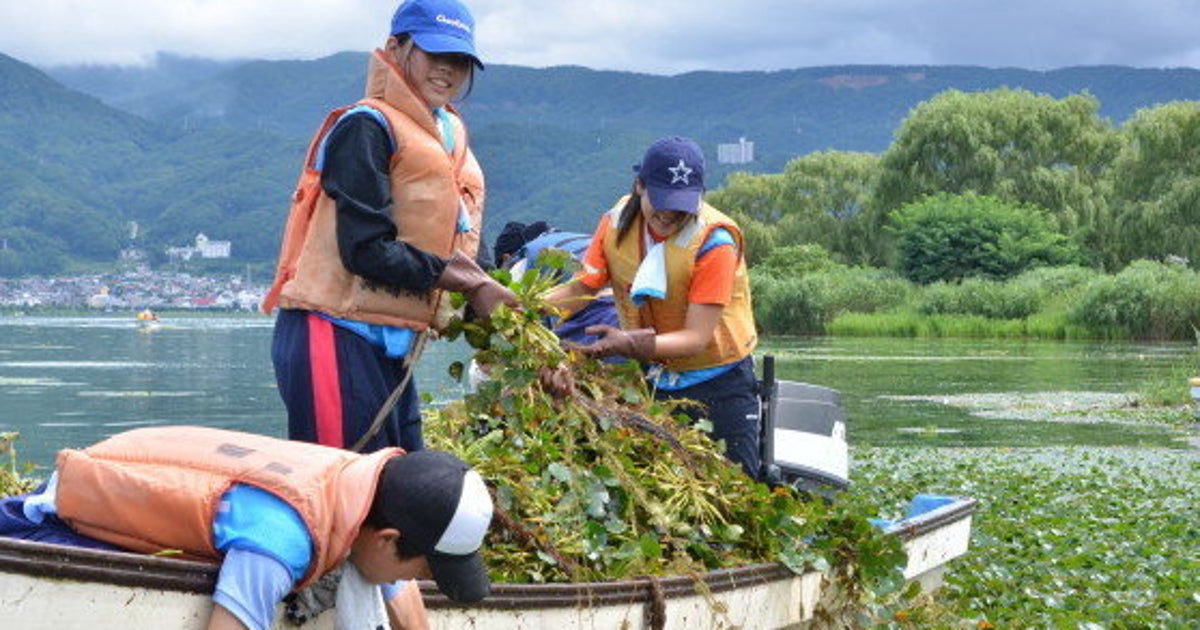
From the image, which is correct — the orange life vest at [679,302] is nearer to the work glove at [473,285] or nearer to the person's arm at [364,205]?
the work glove at [473,285]

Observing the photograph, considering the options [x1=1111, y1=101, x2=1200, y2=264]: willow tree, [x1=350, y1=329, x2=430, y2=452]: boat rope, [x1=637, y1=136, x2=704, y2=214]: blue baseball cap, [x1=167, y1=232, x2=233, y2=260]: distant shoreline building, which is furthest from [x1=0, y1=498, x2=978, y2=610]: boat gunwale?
[x1=167, y1=232, x2=233, y2=260]: distant shoreline building

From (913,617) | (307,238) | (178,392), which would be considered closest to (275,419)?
(178,392)

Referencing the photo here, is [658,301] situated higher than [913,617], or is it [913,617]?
[658,301]

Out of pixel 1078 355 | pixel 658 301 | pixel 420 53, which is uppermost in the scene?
pixel 420 53

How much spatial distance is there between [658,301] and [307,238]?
1.97 m

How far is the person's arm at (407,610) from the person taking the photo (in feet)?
13.4

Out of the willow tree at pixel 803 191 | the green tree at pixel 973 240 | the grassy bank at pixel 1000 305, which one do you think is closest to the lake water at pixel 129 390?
the grassy bank at pixel 1000 305

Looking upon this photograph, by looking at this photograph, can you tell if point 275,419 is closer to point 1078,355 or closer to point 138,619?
point 138,619

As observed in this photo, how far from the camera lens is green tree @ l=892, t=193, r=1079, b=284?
6294 cm

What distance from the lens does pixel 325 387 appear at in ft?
15.2

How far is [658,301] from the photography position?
21.2ft

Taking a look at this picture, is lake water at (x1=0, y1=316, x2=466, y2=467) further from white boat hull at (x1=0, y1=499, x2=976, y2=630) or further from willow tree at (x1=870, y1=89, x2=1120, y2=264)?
willow tree at (x1=870, y1=89, x2=1120, y2=264)

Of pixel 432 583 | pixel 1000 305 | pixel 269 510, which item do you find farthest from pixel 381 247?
pixel 1000 305

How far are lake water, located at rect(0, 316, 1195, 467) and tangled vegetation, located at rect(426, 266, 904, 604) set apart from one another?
766 centimetres
